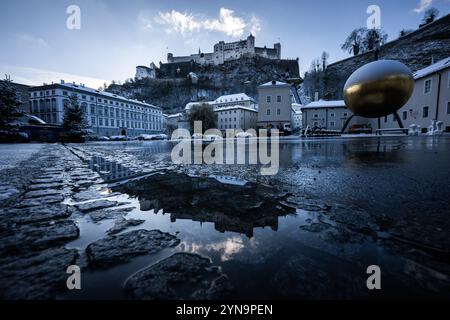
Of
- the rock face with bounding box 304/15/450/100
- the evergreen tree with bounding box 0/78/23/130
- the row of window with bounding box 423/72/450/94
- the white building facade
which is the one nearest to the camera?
the row of window with bounding box 423/72/450/94

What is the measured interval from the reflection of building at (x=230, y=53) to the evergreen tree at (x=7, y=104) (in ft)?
277

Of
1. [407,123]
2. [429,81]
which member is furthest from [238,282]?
[407,123]

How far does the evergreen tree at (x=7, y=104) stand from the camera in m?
24.6

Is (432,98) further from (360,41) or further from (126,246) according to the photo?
(360,41)

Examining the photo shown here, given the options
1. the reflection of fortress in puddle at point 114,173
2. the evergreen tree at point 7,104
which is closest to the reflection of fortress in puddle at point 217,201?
the reflection of fortress in puddle at point 114,173

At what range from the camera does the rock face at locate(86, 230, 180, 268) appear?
3.15 feet

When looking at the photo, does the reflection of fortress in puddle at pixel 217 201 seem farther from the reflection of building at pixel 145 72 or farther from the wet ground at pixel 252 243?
the reflection of building at pixel 145 72

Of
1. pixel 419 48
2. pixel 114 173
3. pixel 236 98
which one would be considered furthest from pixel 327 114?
pixel 114 173

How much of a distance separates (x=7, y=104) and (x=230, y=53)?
8885 centimetres

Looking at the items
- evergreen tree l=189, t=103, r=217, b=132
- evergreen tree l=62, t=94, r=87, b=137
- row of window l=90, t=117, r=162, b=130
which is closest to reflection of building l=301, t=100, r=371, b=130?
evergreen tree l=189, t=103, r=217, b=132

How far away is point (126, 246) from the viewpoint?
1.08 m

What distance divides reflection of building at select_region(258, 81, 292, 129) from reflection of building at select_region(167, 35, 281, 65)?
61.4 m

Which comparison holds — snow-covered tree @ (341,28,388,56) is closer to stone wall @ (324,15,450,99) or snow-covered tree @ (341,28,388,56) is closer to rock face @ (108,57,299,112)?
stone wall @ (324,15,450,99)

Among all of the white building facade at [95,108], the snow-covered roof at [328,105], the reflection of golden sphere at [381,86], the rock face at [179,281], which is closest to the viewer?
the rock face at [179,281]
